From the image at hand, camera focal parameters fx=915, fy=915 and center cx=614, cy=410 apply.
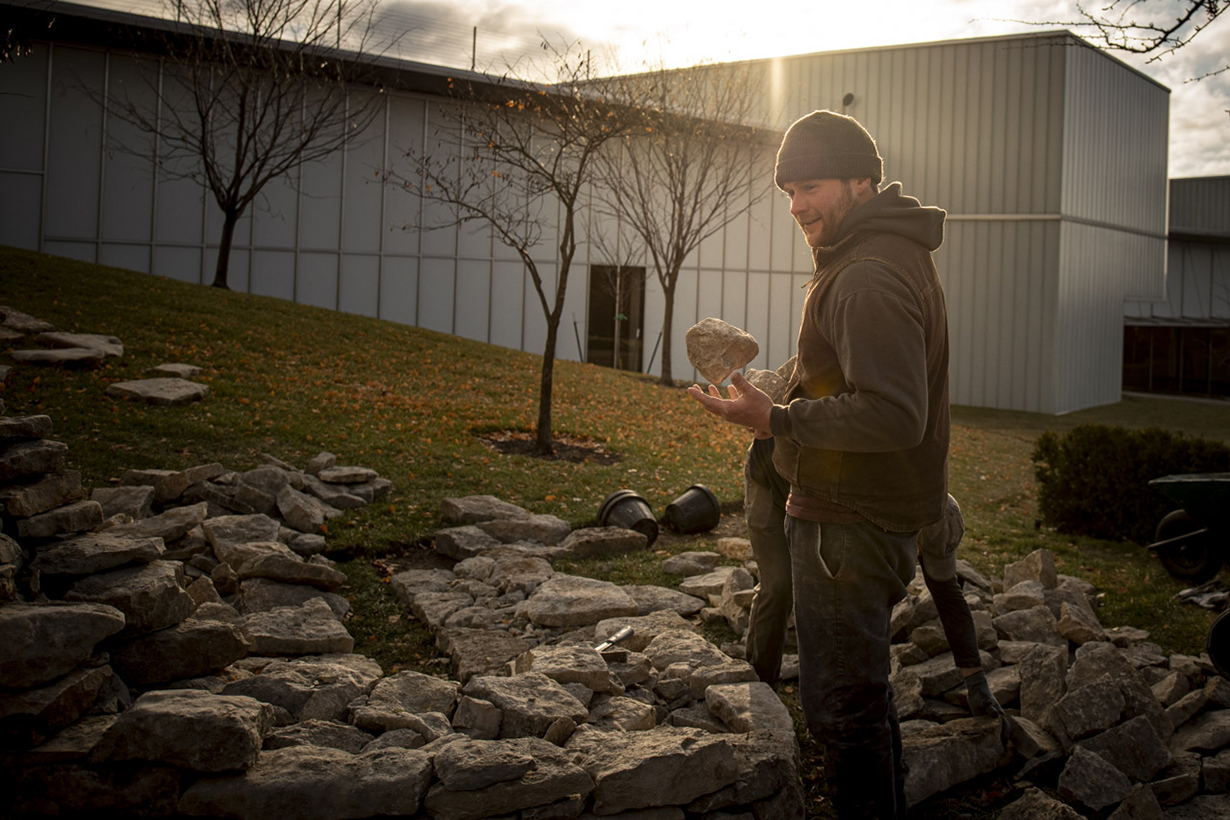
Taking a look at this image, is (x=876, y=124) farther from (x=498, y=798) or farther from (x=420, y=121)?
(x=498, y=798)

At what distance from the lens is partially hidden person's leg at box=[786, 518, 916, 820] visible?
106 inches

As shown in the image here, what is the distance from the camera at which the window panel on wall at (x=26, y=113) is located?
61.1ft

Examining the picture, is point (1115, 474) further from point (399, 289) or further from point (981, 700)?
point (399, 289)

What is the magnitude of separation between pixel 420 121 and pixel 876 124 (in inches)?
489

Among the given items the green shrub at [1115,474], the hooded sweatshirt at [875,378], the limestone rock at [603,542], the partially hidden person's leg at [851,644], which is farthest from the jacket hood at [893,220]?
the green shrub at [1115,474]

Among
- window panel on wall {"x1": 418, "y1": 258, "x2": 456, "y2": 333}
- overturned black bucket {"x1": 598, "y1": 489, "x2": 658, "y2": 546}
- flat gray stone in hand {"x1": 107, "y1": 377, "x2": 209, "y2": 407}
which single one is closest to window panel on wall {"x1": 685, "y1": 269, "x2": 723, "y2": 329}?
window panel on wall {"x1": 418, "y1": 258, "x2": 456, "y2": 333}

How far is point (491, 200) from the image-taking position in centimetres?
2202

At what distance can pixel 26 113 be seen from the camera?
61.3 feet

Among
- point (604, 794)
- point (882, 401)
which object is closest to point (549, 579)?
point (604, 794)

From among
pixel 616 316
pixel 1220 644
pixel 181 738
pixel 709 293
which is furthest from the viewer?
pixel 709 293

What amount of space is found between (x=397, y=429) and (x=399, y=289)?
11912 millimetres

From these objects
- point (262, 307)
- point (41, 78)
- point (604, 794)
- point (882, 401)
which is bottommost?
point (604, 794)

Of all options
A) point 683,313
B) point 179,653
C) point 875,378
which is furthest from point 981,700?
point 683,313

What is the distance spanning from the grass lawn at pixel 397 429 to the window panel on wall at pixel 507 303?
4.50 m
